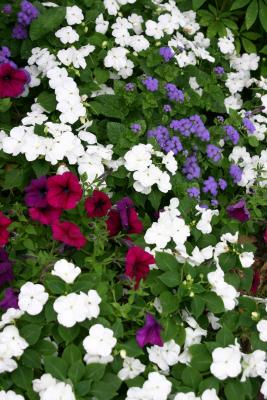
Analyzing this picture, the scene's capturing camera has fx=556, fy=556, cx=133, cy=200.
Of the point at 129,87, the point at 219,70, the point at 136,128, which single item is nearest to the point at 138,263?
the point at 136,128

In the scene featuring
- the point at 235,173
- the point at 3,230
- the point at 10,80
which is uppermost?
the point at 10,80

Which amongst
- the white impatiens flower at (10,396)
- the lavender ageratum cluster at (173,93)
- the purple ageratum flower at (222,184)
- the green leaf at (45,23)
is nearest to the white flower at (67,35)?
the green leaf at (45,23)

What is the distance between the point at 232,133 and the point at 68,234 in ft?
4.50

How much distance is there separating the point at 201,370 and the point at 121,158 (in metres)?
1.25

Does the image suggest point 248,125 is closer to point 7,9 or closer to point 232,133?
point 232,133

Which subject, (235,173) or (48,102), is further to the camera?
(235,173)

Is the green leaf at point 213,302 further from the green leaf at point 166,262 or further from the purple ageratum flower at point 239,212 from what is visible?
the purple ageratum flower at point 239,212

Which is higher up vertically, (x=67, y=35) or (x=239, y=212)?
(x=67, y=35)

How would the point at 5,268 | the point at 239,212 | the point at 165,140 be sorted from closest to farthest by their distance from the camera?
1. the point at 5,268
2. the point at 239,212
3. the point at 165,140

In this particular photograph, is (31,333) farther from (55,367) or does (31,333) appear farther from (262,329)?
(262,329)

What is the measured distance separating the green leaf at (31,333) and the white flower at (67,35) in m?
1.82

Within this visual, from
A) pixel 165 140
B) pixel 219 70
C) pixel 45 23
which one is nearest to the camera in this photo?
pixel 165 140

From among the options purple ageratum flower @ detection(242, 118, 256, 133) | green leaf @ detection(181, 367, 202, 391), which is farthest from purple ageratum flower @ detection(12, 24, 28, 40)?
green leaf @ detection(181, 367, 202, 391)

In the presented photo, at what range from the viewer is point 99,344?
2.29 metres
